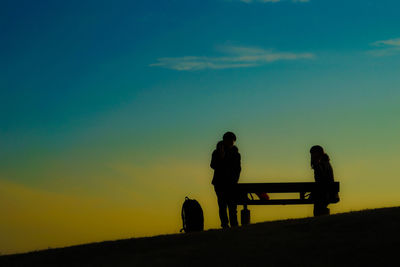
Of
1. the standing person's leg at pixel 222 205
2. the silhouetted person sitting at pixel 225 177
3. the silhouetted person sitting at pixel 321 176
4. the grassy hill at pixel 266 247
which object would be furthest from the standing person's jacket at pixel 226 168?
the silhouetted person sitting at pixel 321 176

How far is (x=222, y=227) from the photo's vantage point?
544 inches

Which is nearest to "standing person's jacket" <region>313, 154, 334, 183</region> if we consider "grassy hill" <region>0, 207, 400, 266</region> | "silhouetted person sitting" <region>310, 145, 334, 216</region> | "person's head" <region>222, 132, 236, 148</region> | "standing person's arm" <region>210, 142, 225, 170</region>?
"silhouetted person sitting" <region>310, 145, 334, 216</region>

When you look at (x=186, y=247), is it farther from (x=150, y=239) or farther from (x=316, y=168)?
(x=316, y=168)

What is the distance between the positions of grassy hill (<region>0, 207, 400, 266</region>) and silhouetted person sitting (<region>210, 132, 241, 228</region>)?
52.3 inches

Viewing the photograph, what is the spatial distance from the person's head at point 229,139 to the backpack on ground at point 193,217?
4.92ft

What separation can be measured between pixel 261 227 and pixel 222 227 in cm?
157

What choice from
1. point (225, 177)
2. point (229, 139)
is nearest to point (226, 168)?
point (225, 177)

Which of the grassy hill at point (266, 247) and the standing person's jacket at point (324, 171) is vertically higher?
the standing person's jacket at point (324, 171)

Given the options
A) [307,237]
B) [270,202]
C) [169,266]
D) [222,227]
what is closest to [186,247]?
[169,266]

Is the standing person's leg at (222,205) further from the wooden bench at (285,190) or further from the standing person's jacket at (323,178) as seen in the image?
the standing person's jacket at (323,178)

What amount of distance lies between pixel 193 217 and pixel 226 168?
1.27 metres

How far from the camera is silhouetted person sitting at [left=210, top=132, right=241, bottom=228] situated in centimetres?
1404

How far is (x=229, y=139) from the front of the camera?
45.4 feet

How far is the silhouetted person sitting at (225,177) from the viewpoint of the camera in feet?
46.1
